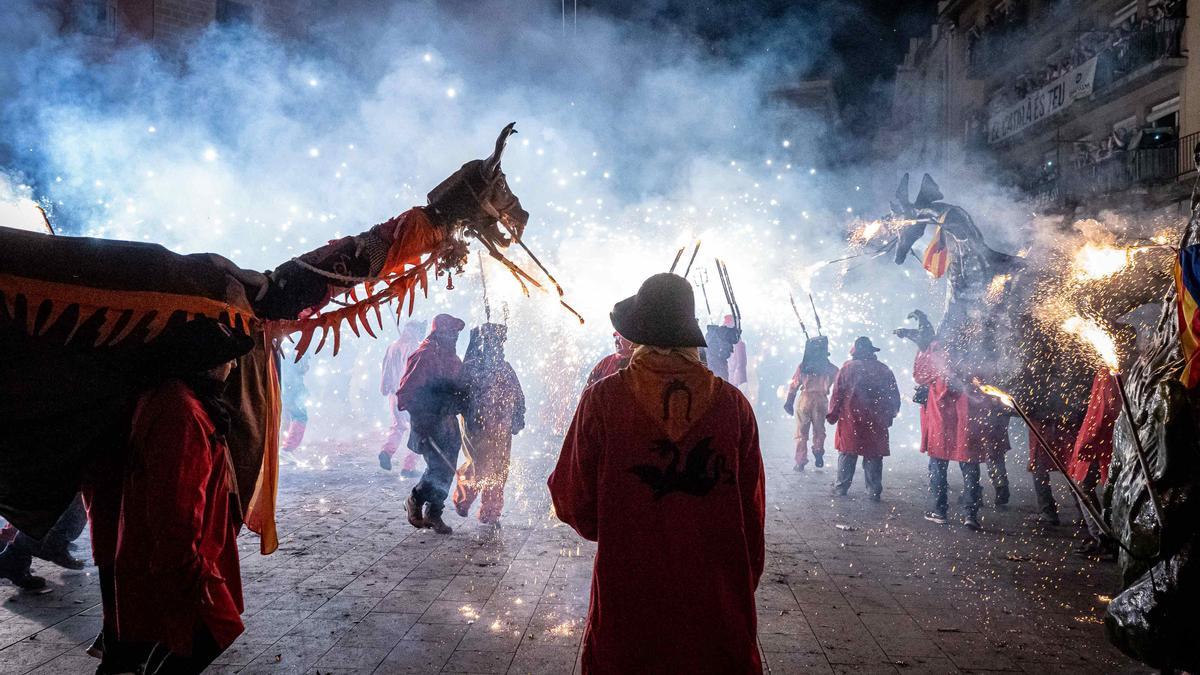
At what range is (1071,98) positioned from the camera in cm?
1811

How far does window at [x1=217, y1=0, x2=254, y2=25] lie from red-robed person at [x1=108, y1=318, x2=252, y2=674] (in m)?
17.7

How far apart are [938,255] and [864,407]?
2145mm

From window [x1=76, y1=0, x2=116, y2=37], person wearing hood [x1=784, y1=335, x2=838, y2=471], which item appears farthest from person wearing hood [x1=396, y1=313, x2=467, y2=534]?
window [x1=76, y1=0, x2=116, y2=37]

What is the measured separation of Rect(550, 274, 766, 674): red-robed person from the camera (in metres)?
2.40

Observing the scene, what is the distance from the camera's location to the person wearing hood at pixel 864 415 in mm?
9102

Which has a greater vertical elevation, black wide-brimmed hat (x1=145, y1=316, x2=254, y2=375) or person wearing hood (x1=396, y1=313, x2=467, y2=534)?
black wide-brimmed hat (x1=145, y1=316, x2=254, y2=375)

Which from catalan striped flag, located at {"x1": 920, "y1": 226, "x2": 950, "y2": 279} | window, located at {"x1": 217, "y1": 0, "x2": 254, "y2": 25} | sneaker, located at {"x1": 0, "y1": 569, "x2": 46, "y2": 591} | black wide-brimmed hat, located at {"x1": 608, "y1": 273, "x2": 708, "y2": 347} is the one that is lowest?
sneaker, located at {"x1": 0, "y1": 569, "x2": 46, "y2": 591}

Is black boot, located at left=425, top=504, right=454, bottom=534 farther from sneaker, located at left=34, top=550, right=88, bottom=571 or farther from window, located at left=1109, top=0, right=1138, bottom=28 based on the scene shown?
window, located at left=1109, top=0, right=1138, bottom=28

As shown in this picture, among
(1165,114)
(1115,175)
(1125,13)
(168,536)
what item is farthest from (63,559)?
(1125,13)

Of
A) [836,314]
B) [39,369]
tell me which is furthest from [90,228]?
[836,314]

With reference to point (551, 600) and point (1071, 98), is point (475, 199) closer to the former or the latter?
point (551, 600)

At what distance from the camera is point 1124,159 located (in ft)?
51.7

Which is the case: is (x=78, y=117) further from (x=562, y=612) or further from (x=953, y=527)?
(x=953, y=527)

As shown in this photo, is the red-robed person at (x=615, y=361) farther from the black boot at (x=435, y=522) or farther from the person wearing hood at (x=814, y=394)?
the person wearing hood at (x=814, y=394)
